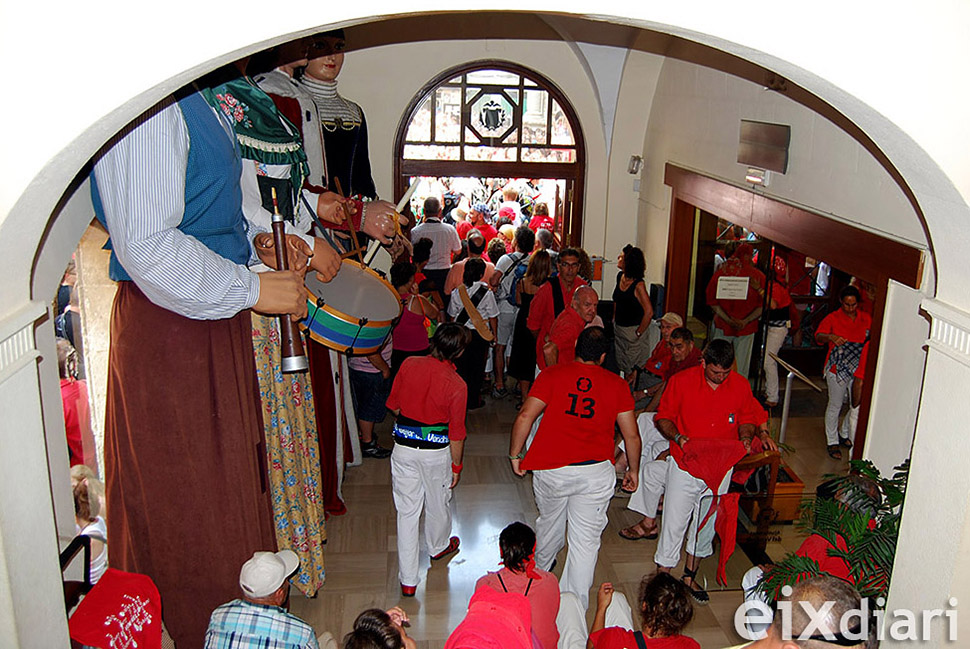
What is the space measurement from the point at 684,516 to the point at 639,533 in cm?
56

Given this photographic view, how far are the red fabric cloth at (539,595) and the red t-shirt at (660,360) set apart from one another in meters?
2.95

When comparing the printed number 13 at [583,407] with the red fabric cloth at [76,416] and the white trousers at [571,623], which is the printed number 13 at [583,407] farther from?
the red fabric cloth at [76,416]

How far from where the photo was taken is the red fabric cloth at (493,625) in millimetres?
2727

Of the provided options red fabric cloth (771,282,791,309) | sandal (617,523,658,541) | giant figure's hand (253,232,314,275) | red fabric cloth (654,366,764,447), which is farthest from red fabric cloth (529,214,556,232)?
giant figure's hand (253,232,314,275)

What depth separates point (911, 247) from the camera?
13.3 feet

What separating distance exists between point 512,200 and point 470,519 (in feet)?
17.4

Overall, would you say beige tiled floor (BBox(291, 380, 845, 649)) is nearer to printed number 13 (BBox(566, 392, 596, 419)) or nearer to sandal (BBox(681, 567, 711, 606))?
sandal (BBox(681, 567, 711, 606))

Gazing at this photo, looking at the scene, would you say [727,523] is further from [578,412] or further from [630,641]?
[630,641]

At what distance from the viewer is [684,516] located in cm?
492

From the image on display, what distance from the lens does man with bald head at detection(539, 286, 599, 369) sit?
20.0 feet

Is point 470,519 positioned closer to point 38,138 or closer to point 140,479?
point 140,479

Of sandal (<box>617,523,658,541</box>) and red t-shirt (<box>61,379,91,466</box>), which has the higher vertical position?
red t-shirt (<box>61,379,91,466</box>)

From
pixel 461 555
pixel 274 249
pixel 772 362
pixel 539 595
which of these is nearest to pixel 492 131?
pixel 772 362

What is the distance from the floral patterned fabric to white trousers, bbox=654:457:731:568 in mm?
1945
